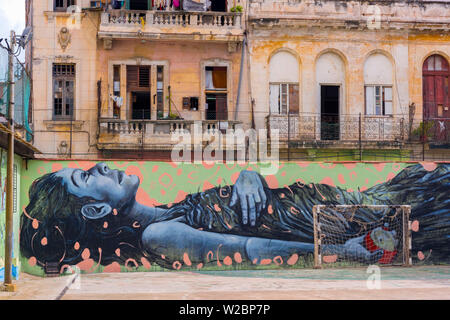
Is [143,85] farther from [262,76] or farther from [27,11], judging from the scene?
[27,11]

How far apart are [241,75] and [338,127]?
4256 mm

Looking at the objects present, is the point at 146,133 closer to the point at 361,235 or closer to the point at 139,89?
the point at 139,89

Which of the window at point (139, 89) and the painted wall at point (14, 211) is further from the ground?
the window at point (139, 89)

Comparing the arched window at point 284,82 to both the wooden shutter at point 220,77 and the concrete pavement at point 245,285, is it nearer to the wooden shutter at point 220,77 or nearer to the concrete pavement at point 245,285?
the wooden shutter at point 220,77

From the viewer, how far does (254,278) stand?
17.3 metres

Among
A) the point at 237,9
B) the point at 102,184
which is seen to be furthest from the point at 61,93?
the point at 102,184

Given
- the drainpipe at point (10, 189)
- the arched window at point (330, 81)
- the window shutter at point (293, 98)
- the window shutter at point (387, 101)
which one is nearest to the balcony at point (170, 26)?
the window shutter at point (293, 98)

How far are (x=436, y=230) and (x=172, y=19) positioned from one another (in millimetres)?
12635

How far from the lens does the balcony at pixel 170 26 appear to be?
26.4m

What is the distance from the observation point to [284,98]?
27.6 metres

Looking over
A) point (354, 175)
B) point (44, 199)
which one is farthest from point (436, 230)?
point (44, 199)

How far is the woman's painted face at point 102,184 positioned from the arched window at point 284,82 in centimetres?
1008

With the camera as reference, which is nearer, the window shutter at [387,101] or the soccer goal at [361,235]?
the soccer goal at [361,235]

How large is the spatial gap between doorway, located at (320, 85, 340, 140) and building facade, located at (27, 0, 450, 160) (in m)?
0.04
